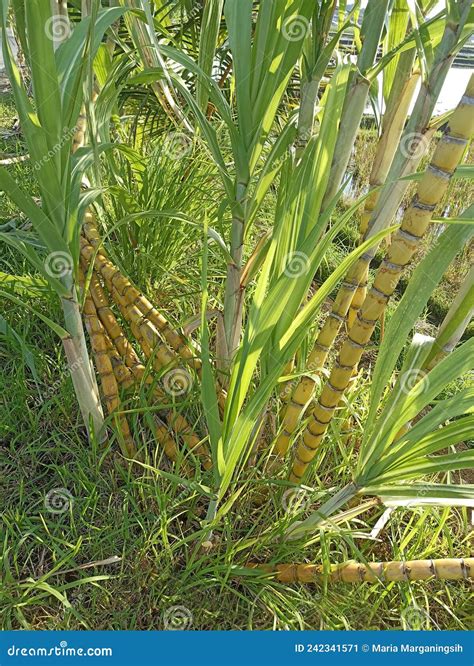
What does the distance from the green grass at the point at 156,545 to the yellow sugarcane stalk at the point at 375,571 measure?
0.02 metres

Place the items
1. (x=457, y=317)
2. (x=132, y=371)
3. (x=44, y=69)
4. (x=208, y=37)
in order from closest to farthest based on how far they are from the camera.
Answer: (x=44, y=69) → (x=457, y=317) → (x=208, y=37) → (x=132, y=371)

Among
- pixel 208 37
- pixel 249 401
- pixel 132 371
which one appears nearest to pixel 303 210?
pixel 249 401

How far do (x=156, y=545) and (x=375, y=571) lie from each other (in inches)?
12.9

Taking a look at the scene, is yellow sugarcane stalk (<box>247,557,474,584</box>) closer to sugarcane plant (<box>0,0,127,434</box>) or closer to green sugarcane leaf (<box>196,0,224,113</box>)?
sugarcane plant (<box>0,0,127,434</box>)

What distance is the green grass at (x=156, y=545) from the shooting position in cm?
82

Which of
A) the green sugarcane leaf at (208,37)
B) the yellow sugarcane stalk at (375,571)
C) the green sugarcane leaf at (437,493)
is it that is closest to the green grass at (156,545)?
the yellow sugarcane stalk at (375,571)

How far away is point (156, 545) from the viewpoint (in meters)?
0.91

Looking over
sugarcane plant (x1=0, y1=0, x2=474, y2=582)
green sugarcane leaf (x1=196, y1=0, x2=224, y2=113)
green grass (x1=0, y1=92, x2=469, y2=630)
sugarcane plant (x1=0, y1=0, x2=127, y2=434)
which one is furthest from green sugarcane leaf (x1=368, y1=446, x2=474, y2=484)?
green sugarcane leaf (x1=196, y1=0, x2=224, y2=113)

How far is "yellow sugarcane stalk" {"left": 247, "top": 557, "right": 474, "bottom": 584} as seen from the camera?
0.74m

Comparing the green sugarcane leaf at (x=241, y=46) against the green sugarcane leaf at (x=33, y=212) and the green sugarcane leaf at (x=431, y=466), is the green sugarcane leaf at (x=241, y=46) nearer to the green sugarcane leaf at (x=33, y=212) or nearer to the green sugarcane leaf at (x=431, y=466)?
the green sugarcane leaf at (x=33, y=212)

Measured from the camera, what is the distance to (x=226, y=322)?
858mm

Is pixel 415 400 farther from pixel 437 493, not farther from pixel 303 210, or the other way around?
pixel 303 210

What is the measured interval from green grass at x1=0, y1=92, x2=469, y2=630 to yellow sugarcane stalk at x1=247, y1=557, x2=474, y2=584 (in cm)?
2

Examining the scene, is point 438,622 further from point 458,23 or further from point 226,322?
point 458,23
